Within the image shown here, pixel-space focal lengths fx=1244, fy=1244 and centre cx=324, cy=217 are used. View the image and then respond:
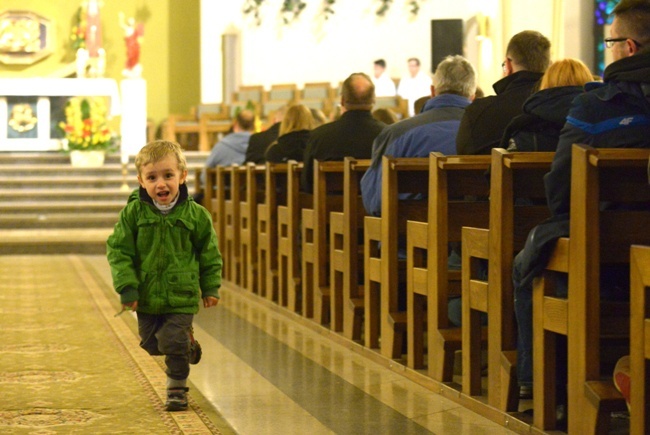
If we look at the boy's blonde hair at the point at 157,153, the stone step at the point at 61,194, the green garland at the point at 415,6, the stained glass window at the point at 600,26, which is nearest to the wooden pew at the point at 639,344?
the boy's blonde hair at the point at 157,153

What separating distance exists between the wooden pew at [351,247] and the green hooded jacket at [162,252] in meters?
1.79

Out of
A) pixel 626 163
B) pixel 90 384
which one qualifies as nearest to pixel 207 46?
pixel 90 384

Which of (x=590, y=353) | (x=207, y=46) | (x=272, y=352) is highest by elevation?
(x=207, y=46)

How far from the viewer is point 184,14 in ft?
67.1

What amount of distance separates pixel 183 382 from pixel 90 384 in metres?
0.67

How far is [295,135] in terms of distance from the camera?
26.7 ft

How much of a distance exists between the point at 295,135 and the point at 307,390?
11.7 ft

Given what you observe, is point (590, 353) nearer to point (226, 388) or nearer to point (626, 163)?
point (626, 163)

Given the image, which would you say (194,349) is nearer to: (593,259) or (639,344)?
(593,259)

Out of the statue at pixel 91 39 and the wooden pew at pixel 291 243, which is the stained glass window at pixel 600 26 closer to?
the wooden pew at pixel 291 243

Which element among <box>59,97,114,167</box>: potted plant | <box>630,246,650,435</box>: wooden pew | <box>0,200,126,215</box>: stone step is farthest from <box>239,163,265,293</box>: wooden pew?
<box>59,97,114,167</box>: potted plant

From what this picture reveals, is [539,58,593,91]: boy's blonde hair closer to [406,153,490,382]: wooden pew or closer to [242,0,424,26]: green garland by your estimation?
[406,153,490,382]: wooden pew

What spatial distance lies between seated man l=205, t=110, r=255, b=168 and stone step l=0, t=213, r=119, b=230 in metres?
4.32

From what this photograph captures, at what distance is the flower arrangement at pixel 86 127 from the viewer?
1602 cm
